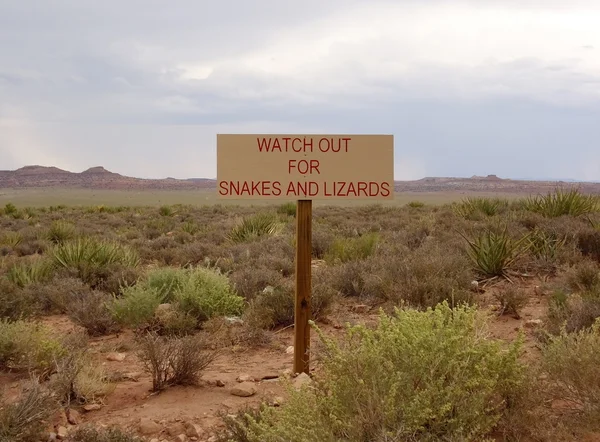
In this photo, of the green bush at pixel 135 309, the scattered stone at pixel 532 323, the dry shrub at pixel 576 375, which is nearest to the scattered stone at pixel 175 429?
the dry shrub at pixel 576 375

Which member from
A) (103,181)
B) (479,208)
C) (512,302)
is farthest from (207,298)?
(103,181)

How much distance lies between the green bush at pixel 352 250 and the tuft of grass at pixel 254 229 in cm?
377

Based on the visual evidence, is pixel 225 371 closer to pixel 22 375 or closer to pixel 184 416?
pixel 184 416

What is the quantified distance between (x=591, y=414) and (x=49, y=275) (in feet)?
29.7

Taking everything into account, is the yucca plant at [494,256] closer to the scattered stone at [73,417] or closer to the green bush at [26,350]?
the green bush at [26,350]

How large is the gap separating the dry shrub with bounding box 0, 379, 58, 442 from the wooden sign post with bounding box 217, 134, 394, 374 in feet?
6.94

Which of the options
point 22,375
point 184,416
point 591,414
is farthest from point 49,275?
point 591,414

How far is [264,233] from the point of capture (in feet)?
52.1

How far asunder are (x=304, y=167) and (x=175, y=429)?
94.6 inches

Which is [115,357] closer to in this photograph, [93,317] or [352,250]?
[93,317]

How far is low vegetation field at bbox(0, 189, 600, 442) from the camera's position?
138 inches

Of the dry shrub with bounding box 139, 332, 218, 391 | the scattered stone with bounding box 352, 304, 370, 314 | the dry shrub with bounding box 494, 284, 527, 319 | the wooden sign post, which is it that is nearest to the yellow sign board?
the wooden sign post

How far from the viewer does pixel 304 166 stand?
5.45 metres

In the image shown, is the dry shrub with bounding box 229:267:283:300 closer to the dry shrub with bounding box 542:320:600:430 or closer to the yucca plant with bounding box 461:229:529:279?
the yucca plant with bounding box 461:229:529:279
